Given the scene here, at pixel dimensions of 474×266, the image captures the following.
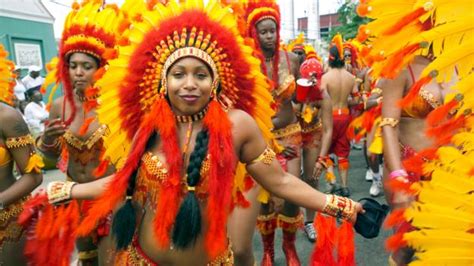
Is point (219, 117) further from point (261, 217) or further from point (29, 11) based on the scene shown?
point (29, 11)

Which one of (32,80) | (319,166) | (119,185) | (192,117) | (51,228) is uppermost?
(32,80)

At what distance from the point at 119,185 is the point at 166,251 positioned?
1.30 ft

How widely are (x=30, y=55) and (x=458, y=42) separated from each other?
1641 centimetres

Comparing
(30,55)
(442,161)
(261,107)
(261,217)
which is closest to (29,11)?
(30,55)

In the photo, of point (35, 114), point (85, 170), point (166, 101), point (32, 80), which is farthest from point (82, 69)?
point (32, 80)

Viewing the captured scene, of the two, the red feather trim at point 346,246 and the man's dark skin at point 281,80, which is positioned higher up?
the man's dark skin at point 281,80

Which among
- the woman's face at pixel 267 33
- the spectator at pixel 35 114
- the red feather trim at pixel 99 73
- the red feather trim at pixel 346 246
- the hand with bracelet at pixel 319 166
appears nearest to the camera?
the red feather trim at pixel 346 246

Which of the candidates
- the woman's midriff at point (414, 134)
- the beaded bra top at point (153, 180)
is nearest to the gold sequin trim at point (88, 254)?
the beaded bra top at point (153, 180)

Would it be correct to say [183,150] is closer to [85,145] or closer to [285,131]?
[85,145]

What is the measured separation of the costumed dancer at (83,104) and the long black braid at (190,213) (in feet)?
4.70

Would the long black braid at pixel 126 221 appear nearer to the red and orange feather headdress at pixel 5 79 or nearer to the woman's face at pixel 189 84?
the woman's face at pixel 189 84

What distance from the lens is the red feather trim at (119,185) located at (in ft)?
7.32

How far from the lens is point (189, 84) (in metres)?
2.20

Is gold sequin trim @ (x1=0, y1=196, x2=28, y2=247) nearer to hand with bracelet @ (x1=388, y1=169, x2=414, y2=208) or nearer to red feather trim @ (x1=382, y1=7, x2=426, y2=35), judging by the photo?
hand with bracelet @ (x1=388, y1=169, x2=414, y2=208)
